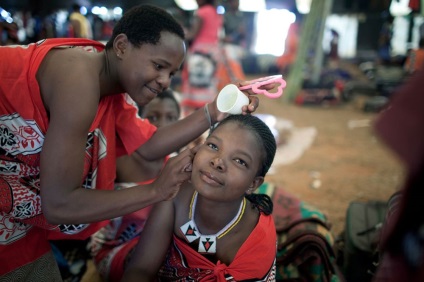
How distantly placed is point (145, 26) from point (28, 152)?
0.67 metres

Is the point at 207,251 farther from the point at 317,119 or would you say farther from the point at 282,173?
the point at 317,119

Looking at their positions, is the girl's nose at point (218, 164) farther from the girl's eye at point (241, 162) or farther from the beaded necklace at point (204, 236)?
the beaded necklace at point (204, 236)

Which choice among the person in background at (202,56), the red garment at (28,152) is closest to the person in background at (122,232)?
the red garment at (28,152)

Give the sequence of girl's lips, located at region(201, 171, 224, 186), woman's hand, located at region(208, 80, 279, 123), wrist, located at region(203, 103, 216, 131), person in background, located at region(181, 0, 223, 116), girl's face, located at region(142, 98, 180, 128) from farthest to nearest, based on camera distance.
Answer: person in background, located at region(181, 0, 223, 116), girl's face, located at region(142, 98, 180, 128), wrist, located at region(203, 103, 216, 131), woman's hand, located at region(208, 80, 279, 123), girl's lips, located at region(201, 171, 224, 186)

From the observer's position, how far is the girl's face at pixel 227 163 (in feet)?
4.76

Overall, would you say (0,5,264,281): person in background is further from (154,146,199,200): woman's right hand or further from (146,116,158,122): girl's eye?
(146,116,158,122): girl's eye

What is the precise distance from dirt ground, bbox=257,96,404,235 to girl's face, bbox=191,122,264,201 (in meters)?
1.16

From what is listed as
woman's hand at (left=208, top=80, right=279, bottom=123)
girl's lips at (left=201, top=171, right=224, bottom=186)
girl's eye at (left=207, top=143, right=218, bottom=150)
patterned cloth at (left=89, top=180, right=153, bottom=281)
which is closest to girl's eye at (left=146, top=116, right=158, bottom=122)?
patterned cloth at (left=89, top=180, right=153, bottom=281)

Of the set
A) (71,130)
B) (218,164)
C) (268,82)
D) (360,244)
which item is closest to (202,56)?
(360,244)

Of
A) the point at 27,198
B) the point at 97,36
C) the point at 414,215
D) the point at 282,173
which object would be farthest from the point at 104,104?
the point at 97,36

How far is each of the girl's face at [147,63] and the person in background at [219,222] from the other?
1.07 feet

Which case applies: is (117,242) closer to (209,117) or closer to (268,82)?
(209,117)

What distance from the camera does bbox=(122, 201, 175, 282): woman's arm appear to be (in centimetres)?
159

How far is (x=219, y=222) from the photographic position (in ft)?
5.34
